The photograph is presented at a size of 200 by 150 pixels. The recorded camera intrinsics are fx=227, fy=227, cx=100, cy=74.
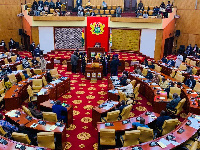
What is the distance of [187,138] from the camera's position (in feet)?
21.1

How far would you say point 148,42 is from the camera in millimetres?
18938

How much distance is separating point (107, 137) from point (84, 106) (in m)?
3.77

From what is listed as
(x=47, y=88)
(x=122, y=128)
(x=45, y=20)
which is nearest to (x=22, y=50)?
(x=45, y=20)

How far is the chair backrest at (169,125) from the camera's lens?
7.07 meters

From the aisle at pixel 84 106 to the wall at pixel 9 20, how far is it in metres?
9.22

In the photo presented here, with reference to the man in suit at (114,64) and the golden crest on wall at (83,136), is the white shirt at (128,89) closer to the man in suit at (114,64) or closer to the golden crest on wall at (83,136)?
the golden crest on wall at (83,136)

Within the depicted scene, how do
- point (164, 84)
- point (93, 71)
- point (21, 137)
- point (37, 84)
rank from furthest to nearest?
1. point (93, 71)
2. point (164, 84)
3. point (37, 84)
4. point (21, 137)

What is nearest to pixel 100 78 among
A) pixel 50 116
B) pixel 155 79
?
pixel 155 79

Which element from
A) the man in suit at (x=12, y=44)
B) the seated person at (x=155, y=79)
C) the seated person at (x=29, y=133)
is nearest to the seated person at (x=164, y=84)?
the seated person at (x=155, y=79)

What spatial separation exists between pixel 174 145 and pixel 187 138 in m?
0.59

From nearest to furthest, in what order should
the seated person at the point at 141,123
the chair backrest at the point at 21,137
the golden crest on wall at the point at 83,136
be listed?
the chair backrest at the point at 21,137, the seated person at the point at 141,123, the golden crest on wall at the point at 83,136

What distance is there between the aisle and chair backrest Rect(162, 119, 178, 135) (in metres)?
2.30

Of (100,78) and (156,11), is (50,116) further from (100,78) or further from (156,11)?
(156,11)

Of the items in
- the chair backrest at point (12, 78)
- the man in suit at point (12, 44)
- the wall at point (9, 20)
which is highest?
the wall at point (9, 20)
